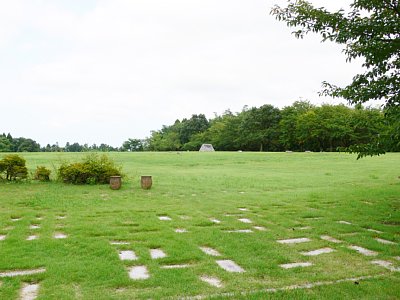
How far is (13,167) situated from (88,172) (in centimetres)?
263

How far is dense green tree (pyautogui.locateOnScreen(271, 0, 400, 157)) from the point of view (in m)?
5.93

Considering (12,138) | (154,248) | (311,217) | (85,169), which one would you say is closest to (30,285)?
(154,248)

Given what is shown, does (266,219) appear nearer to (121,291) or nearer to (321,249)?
(321,249)

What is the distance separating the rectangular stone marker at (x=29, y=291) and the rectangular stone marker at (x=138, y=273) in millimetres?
909

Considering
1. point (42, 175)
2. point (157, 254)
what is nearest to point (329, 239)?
point (157, 254)

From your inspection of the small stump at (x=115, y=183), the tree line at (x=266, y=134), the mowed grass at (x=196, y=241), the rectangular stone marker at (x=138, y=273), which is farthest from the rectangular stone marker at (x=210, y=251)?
the tree line at (x=266, y=134)

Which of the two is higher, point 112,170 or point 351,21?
point 351,21

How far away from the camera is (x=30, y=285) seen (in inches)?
140

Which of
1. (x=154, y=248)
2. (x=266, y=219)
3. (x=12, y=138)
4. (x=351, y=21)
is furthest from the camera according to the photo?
(x=12, y=138)

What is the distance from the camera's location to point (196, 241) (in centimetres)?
525

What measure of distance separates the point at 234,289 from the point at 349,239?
2.75m

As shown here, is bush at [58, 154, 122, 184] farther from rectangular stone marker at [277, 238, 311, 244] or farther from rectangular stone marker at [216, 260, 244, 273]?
rectangular stone marker at [216, 260, 244, 273]

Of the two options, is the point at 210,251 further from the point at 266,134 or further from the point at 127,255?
the point at 266,134

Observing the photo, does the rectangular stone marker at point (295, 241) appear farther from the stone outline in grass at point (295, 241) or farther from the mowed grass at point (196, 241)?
the mowed grass at point (196, 241)
